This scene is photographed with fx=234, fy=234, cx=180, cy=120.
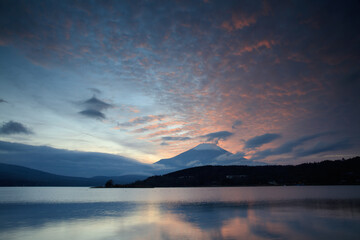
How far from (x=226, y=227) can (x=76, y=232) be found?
1589cm

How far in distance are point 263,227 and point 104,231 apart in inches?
671

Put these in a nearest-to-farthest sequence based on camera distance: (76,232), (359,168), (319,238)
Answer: (319,238), (76,232), (359,168)

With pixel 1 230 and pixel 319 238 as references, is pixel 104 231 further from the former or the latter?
pixel 319 238

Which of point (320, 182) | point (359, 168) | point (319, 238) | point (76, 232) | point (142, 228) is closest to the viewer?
point (319, 238)

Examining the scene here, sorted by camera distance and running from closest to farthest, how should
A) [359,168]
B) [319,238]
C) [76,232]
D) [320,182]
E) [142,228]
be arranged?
[319,238]
[76,232]
[142,228]
[359,168]
[320,182]

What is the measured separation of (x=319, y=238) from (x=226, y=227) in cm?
888

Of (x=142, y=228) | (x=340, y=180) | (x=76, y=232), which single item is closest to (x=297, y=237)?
(x=142, y=228)

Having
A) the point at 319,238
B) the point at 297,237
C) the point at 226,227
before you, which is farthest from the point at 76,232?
the point at 319,238

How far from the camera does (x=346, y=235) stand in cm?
2139

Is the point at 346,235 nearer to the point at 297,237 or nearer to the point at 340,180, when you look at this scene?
the point at 297,237

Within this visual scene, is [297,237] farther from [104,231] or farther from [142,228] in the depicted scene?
[104,231]

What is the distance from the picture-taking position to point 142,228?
26250 millimetres

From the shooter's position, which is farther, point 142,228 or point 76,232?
point 142,228

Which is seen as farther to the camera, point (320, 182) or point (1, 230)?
point (320, 182)
